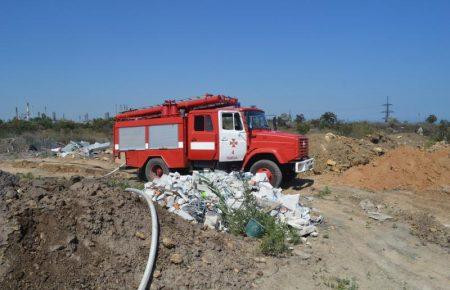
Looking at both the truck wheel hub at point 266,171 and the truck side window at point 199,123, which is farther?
the truck side window at point 199,123

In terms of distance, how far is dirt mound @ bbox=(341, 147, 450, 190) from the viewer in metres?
13.3

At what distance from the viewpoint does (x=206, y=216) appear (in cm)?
784

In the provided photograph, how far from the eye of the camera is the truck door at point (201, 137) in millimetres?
12453

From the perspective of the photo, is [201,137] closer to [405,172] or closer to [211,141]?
[211,141]

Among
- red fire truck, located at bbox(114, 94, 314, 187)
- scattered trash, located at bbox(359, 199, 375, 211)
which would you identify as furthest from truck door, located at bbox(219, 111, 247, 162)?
scattered trash, located at bbox(359, 199, 375, 211)

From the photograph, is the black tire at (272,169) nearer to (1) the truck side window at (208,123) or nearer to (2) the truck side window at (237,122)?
(2) the truck side window at (237,122)

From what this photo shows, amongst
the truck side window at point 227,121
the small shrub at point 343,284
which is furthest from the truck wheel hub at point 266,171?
the small shrub at point 343,284

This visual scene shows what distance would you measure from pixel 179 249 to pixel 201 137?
21.9 ft

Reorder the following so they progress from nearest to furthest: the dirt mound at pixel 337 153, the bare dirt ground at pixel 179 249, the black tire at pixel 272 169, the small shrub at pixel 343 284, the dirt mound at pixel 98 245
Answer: the dirt mound at pixel 98 245, the bare dirt ground at pixel 179 249, the small shrub at pixel 343 284, the black tire at pixel 272 169, the dirt mound at pixel 337 153

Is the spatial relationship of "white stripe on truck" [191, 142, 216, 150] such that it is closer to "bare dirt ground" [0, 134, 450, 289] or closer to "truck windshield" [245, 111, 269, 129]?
"truck windshield" [245, 111, 269, 129]

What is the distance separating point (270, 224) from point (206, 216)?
1107mm

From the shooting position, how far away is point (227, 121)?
1236 centimetres

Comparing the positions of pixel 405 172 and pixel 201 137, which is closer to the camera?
pixel 201 137

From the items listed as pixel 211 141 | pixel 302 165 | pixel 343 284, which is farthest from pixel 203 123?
pixel 343 284
